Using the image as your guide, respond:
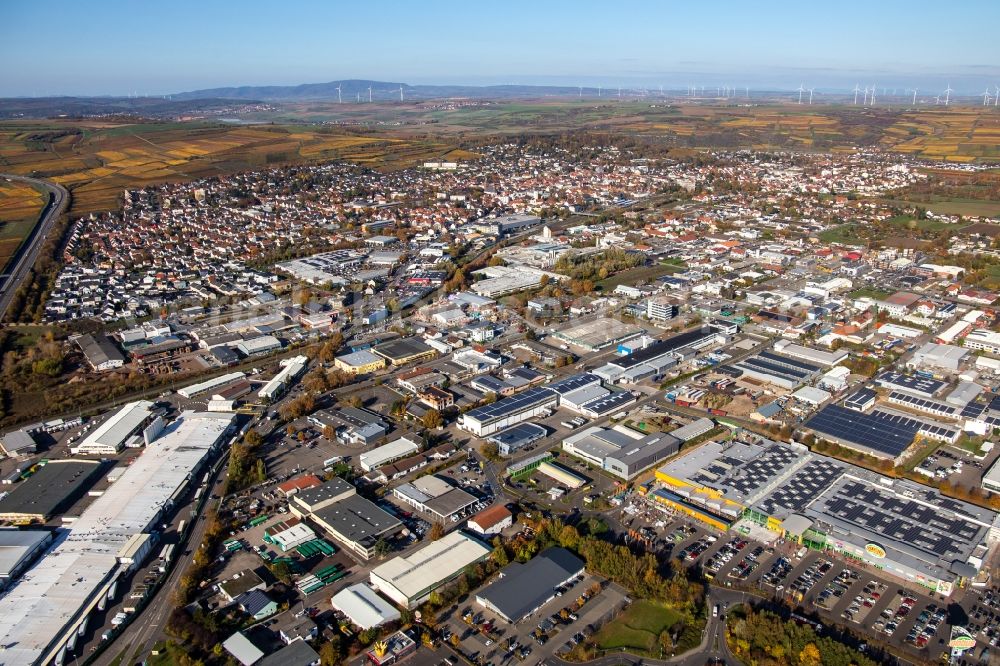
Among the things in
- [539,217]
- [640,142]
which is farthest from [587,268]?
[640,142]

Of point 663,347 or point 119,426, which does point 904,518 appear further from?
point 119,426

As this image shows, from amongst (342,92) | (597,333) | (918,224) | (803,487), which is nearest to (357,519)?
(803,487)

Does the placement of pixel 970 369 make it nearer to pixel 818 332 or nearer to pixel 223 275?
pixel 818 332

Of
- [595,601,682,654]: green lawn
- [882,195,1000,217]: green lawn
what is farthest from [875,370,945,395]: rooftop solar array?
[882,195,1000,217]: green lawn

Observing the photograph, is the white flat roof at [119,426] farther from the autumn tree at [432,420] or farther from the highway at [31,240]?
the highway at [31,240]

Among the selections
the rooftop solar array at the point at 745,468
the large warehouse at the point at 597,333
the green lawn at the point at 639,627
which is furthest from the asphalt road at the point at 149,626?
the large warehouse at the point at 597,333
